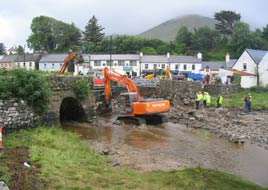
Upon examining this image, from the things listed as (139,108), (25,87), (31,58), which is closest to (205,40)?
(31,58)

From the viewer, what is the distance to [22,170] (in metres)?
11.5

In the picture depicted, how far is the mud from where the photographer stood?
10.0 meters

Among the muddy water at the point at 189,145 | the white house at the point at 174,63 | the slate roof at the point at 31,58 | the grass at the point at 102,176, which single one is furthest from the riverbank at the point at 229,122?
the slate roof at the point at 31,58

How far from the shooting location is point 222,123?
28.7 meters

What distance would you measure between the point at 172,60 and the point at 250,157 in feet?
218

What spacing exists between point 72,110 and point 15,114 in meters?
8.52

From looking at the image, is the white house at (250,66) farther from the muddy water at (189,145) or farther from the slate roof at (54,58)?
the slate roof at (54,58)

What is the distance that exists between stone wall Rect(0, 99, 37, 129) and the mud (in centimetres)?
430

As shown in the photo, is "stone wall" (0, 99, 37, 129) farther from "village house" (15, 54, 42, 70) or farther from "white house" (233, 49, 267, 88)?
"village house" (15, 54, 42, 70)

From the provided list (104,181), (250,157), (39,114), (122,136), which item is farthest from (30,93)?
(250,157)

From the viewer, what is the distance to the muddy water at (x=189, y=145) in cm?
1727

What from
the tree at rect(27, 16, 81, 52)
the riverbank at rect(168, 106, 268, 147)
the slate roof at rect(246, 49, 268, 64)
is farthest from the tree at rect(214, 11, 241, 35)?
the riverbank at rect(168, 106, 268, 147)

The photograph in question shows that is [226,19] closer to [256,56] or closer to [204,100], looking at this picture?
[256,56]

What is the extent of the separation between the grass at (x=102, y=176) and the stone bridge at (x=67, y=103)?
7.03m
